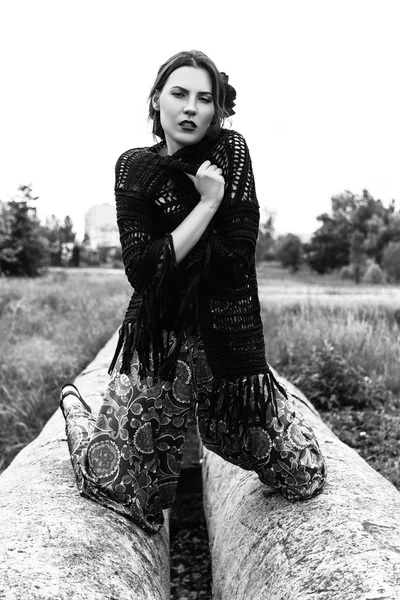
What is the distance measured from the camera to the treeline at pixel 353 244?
85.0 ft

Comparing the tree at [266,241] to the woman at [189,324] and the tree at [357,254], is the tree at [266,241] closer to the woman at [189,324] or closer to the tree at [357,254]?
the tree at [357,254]

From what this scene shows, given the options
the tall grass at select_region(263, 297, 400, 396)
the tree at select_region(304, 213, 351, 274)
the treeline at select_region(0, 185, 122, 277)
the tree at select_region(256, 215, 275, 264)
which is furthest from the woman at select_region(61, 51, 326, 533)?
the tree at select_region(256, 215, 275, 264)

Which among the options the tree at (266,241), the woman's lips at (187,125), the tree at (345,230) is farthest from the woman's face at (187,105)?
the tree at (266,241)

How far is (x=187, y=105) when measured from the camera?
2299mm

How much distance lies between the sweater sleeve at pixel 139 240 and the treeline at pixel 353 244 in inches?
886

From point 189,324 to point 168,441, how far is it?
44 centimetres

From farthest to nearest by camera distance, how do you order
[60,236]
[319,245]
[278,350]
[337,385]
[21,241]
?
[60,236] < [319,245] < [21,241] < [278,350] < [337,385]

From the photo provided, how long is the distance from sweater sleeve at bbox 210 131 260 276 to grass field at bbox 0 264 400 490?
2.10 meters

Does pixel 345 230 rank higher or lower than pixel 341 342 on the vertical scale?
higher

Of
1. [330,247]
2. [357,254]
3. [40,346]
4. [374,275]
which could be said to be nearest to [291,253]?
[330,247]

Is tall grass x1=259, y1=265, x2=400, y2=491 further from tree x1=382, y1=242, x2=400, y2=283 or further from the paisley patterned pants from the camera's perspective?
tree x1=382, y1=242, x2=400, y2=283

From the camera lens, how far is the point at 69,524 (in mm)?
2225

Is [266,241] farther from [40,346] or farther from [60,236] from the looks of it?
[40,346]

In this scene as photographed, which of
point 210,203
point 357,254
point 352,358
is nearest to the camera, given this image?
point 210,203
